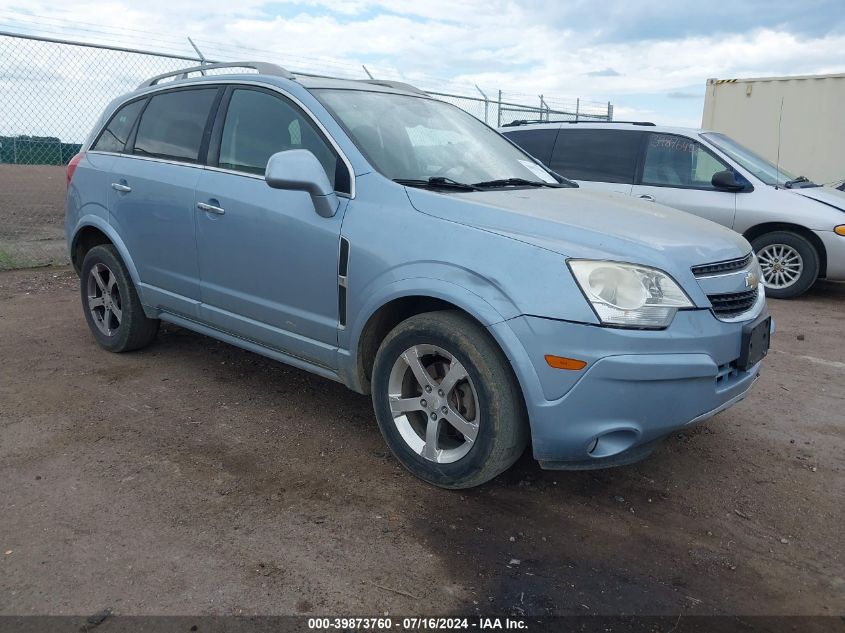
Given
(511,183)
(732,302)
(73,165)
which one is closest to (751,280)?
(732,302)

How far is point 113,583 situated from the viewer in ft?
8.16

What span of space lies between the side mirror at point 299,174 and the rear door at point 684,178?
5116mm

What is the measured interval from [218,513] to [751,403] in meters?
3.25

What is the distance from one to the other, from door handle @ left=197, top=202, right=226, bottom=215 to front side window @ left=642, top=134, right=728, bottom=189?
213 inches

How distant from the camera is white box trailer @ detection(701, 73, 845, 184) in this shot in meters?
11.8

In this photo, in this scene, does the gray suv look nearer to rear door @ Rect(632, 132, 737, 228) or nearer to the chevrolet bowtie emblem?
rear door @ Rect(632, 132, 737, 228)

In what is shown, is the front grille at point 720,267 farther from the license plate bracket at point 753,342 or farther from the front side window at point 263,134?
the front side window at point 263,134

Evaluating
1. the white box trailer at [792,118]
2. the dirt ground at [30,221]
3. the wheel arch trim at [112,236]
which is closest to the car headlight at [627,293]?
the wheel arch trim at [112,236]

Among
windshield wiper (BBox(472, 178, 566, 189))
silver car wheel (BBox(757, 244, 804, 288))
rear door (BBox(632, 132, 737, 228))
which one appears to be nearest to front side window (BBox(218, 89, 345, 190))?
windshield wiper (BBox(472, 178, 566, 189))

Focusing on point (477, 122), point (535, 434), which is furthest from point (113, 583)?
point (477, 122)

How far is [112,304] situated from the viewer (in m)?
4.91

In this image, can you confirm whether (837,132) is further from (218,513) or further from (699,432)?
(218,513)

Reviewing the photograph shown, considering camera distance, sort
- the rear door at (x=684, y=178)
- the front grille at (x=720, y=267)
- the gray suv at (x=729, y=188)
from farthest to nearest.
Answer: the rear door at (x=684, y=178)
the gray suv at (x=729, y=188)
the front grille at (x=720, y=267)

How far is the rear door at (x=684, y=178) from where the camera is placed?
762 centimetres
